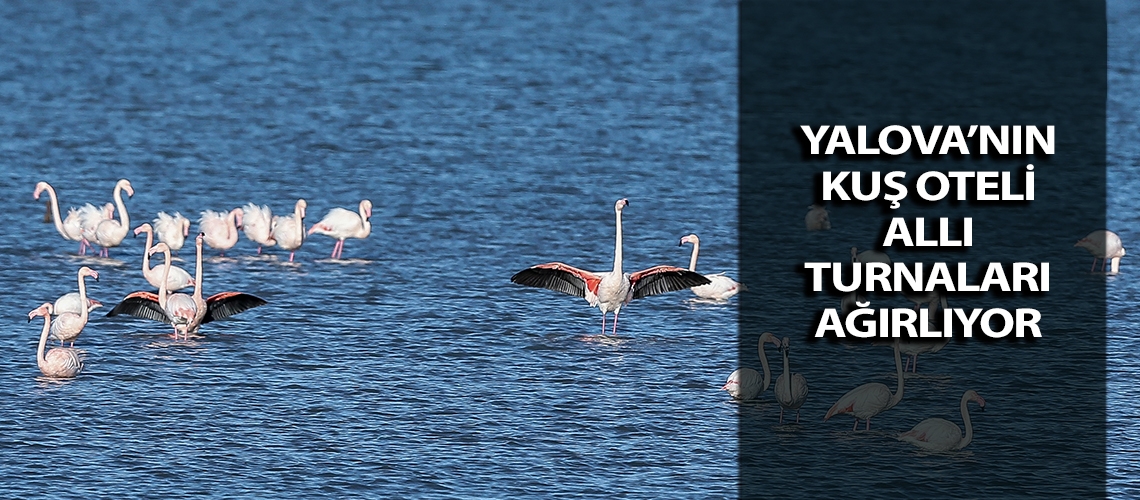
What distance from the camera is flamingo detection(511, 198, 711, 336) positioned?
33.8m

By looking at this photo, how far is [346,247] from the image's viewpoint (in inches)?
1609

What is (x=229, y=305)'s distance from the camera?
33250 mm

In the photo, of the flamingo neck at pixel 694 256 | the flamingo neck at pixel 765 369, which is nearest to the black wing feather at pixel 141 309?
the flamingo neck at pixel 765 369

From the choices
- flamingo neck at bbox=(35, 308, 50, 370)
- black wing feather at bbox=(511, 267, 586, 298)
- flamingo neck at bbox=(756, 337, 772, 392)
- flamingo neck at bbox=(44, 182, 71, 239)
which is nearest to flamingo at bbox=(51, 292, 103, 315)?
flamingo neck at bbox=(35, 308, 50, 370)

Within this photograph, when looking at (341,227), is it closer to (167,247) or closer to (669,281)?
(167,247)

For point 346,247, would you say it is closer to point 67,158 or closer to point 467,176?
point 467,176

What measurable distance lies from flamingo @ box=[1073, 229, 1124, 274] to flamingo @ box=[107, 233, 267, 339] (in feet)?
50.5

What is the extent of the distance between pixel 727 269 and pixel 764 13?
45767mm

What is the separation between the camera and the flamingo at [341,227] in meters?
39.8

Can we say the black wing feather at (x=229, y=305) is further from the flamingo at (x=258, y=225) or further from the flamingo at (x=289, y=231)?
the flamingo at (x=258, y=225)

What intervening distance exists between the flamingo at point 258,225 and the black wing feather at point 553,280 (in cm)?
722

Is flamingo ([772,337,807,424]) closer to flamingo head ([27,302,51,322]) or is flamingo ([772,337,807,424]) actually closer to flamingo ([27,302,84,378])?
flamingo ([27,302,84,378])

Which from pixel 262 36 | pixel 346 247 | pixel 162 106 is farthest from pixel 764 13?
pixel 346 247

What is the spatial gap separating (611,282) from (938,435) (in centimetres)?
773
